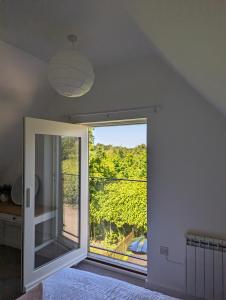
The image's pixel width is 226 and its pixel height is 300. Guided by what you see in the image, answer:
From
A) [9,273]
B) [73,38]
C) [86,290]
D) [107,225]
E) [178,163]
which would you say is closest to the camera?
[86,290]

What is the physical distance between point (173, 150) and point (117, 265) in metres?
1.67

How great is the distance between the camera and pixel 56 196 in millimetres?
3047

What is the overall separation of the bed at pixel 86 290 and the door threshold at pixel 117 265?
137 cm

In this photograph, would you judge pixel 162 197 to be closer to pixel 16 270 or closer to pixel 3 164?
pixel 16 270

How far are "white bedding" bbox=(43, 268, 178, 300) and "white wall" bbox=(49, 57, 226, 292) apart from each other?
1046 millimetres

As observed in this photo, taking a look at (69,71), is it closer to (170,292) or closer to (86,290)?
(86,290)

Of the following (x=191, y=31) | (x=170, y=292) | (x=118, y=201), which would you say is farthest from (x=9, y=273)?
(x=191, y=31)

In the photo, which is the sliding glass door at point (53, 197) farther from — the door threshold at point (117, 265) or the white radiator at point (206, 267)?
the white radiator at point (206, 267)

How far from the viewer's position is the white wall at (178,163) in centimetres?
230

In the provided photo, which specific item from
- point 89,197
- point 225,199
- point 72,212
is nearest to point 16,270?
point 72,212

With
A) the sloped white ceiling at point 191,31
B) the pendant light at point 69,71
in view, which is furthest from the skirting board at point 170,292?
the pendant light at point 69,71

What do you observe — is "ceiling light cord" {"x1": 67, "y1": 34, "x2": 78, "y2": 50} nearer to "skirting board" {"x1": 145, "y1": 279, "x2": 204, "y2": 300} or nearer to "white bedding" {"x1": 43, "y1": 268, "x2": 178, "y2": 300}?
"white bedding" {"x1": 43, "y1": 268, "x2": 178, "y2": 300}

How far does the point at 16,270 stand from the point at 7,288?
39 cm

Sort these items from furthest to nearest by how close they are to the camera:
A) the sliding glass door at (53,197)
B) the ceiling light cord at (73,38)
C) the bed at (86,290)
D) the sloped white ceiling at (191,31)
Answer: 1. the sliding glass door at (53,197)
2. the ceiling light cord at (73,38)
3. the bed at (86,290)
4. the sloped white ceiling at (191,31)
